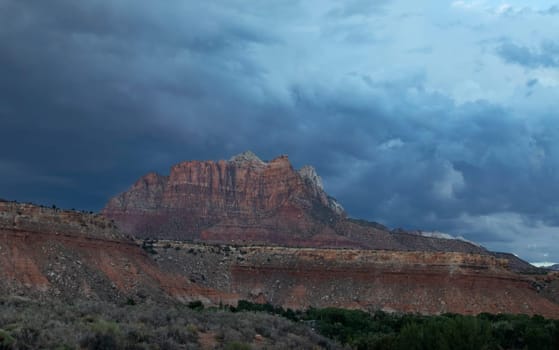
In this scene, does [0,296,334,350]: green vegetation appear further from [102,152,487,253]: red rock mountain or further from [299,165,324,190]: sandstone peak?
[299,165,324,190]: sandstone peak

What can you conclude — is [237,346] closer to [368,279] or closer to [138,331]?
[138,331]

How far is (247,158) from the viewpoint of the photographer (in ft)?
581

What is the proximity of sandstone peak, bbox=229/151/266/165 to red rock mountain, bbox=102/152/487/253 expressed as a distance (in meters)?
0.26

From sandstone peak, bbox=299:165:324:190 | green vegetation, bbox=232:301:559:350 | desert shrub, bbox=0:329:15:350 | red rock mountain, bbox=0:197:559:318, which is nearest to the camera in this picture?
desert shrub, bbox=0:329:15:350

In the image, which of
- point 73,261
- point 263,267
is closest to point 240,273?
point 263,267

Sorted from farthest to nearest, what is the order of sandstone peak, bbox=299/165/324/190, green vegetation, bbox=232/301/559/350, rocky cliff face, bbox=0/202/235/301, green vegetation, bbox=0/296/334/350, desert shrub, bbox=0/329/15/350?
1. sandstone peak, bbox=299/165/324/190
2. rocky cliff face, bbox=0/202/235/301
3. green vegetation, bbox=232/301/559/350
4. green vegetation, bbox=0/296/334/350
5. desert shrub, bbox=0/329/15/350

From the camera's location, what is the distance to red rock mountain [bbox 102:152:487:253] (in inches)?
5212

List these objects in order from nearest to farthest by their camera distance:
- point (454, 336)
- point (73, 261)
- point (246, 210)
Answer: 1. point (454, 336)
2. point (73, 261)
3. point (246, 210)

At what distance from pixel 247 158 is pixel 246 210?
27.7 meters

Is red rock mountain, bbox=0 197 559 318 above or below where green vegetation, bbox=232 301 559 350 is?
above

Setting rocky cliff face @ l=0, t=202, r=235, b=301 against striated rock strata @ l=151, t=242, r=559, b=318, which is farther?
striated rock strata @ l=151, t=242, r=559, b=318

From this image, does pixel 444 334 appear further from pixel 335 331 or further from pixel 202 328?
pixel 335 331

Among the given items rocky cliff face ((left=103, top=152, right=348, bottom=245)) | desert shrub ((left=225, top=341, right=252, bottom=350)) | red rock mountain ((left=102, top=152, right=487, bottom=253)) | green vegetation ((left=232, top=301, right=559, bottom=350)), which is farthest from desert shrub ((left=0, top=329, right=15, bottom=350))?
rocky cliff face ((left=103, top=152, right=348, bottom=245))

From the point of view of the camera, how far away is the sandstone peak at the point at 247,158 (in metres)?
174
